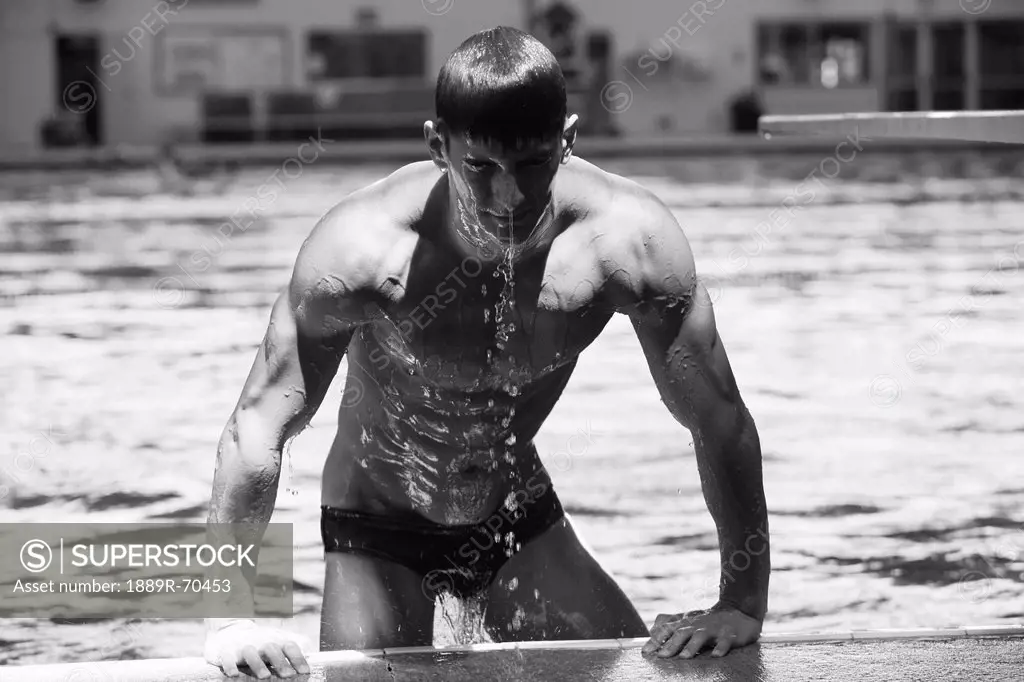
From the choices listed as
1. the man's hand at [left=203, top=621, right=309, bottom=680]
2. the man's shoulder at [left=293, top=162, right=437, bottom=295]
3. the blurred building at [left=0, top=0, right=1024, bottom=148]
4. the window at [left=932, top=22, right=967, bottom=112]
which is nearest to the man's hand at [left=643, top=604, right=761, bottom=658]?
the man's hand at [left=203, top=621, right=309, bottom=680]

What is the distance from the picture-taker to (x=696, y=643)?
3.51 meters

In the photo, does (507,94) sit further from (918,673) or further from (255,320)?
(255,320)

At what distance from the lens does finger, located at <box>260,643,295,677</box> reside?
3.29m

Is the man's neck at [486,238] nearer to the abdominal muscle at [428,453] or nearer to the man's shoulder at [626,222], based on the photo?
the man's shoulder at [626,222]

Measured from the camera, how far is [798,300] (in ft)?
40.2

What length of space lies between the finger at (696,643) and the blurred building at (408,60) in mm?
31145

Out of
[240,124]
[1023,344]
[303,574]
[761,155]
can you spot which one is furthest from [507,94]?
[240,124]

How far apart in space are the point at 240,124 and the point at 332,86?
228cm

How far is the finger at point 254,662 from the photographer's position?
328cm

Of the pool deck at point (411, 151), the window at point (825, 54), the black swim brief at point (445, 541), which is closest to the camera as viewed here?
the black swim brief at point (445, 541)

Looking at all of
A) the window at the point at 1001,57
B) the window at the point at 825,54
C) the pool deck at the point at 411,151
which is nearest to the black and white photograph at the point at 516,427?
the pool deck at the point at 411,151

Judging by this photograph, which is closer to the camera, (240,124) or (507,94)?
(507,94)

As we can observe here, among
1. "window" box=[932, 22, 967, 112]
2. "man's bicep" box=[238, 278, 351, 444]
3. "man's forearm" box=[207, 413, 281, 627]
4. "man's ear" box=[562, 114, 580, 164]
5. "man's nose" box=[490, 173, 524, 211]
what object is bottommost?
"window" box=[932, 22, 967, 112]

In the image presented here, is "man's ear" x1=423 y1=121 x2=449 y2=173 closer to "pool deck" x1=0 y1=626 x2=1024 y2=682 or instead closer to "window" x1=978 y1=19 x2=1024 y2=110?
"pool deck" x1=0 y1=626 x2=1024 y2=682
